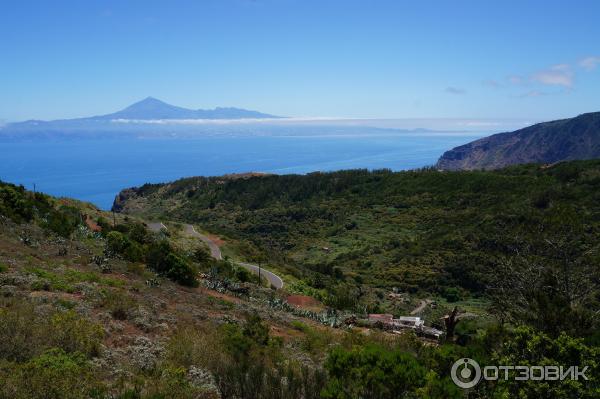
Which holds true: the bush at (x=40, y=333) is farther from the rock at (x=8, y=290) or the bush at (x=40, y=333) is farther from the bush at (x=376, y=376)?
the bush at (x=376, y=376)

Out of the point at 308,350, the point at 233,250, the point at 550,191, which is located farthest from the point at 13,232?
the point at 550,191

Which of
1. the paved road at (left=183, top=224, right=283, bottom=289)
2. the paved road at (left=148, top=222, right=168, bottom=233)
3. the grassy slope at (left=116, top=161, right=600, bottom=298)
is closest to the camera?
the paved road at (left=183, top=224, right=283, bottom=289)

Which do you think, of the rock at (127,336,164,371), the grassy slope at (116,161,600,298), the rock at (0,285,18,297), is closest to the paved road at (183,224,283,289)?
the grassy slope at (116,161,600,298)

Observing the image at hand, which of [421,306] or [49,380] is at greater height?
[49,380]

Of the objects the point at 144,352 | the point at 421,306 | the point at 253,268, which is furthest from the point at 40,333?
the point at 421,306

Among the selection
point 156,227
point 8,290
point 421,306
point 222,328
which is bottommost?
point 421,306

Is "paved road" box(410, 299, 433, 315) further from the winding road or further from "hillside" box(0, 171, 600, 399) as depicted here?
the winding road

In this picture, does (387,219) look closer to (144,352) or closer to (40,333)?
(144,352)
